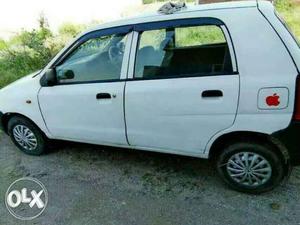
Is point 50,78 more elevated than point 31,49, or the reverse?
point 50,78

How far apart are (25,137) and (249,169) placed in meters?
2.69

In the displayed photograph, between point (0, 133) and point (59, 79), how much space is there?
2.03 metres

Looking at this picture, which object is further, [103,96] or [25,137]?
[25,137]

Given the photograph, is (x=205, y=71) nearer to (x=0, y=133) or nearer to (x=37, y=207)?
(x=37, y=207)

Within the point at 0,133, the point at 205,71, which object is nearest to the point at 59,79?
the point at 205,71

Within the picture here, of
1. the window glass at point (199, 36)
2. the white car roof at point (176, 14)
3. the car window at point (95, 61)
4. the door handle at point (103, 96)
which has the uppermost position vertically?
the white car roof at point (176, 14)

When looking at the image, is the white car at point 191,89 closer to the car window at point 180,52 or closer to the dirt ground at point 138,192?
the car window at point 180,52

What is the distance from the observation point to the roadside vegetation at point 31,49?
7.48 metres

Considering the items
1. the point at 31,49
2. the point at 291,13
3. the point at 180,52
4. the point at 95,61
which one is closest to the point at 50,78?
the point at 95,61

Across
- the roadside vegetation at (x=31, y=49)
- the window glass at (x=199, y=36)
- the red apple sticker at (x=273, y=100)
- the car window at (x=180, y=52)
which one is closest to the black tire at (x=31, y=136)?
the car window at (x=180, y=52)

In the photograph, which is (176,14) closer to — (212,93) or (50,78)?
(212,93)

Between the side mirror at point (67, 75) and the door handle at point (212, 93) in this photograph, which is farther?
the side mirror at point (67, 75)

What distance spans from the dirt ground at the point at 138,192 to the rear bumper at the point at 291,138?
0.53 metres

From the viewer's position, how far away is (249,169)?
10.6 ft
